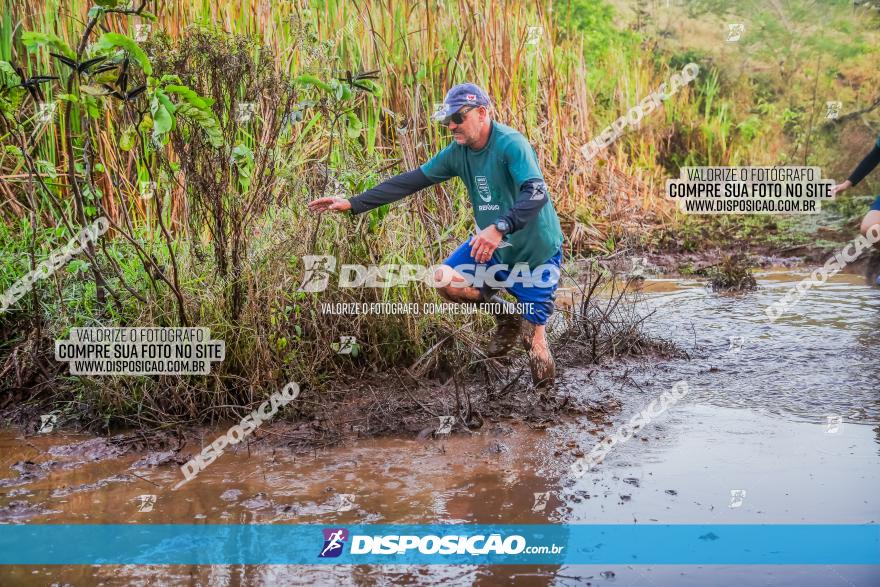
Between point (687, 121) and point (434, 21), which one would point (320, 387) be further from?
point (687, 121)

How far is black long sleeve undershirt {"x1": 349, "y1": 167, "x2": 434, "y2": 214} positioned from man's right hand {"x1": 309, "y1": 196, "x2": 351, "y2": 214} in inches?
1.9

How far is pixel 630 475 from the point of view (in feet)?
13.2

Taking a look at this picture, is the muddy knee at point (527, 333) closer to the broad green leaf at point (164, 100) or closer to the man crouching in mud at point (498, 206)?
the man crouching in mud at point (498, 206)

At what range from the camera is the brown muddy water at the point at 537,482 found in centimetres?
325

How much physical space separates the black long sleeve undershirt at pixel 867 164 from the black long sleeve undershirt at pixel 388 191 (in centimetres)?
363

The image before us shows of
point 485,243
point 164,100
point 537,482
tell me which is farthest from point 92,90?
point 537,482

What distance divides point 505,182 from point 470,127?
35cm

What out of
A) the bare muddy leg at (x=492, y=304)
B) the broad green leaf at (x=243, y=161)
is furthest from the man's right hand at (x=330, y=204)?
the bare muddy leg at (x=492, y=304)

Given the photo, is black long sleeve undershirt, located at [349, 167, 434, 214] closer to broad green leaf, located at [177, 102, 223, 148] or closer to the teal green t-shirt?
the teal green t-shirt

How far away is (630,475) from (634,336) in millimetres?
2014

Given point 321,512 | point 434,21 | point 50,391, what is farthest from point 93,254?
point 434,21

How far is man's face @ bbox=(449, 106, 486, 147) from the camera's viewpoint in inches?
185

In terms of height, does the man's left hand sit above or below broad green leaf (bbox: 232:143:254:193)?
below

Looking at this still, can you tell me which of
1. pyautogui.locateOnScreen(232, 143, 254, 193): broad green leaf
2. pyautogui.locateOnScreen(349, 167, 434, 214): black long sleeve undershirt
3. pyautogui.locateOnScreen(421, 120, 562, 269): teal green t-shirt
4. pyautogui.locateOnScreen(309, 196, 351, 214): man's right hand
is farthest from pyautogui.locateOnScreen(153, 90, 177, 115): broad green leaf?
pyautogui.locateOnScreen(421, 120, 562, 269): teal green t-shirt
